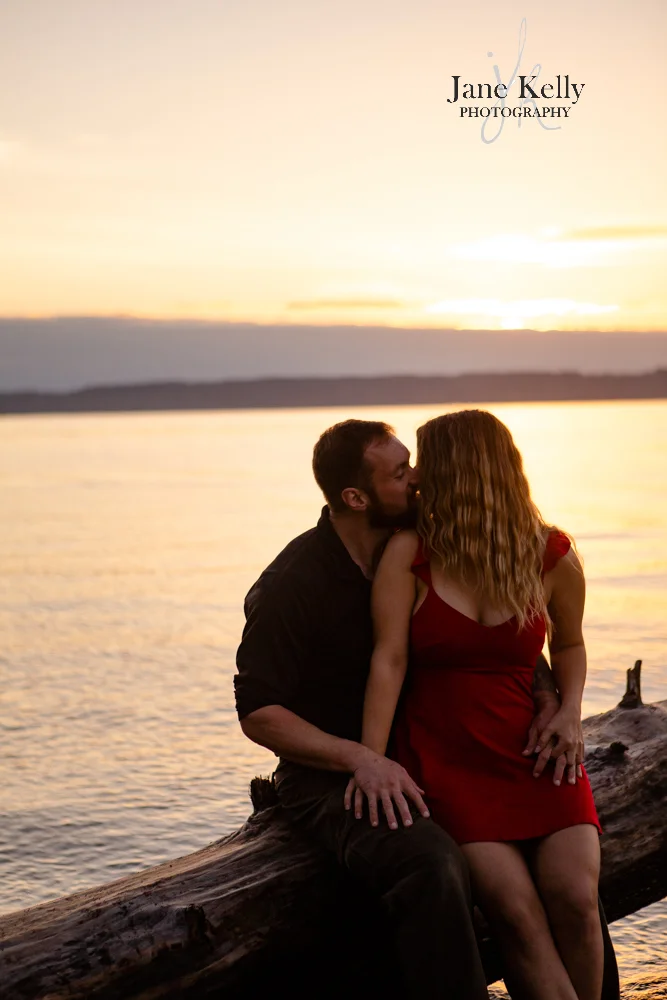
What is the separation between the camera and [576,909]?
3.55m

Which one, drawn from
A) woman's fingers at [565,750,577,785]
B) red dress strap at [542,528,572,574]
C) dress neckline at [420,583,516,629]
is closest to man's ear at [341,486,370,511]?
dress neckline at [420,583,516,629]

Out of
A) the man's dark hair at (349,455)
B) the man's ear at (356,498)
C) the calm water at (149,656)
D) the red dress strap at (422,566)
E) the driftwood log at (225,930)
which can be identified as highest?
the man's dark hair at (349,455)

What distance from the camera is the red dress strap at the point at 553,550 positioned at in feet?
13.3

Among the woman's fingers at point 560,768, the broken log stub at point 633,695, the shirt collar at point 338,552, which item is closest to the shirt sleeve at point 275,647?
the shirt collar at point 338,552

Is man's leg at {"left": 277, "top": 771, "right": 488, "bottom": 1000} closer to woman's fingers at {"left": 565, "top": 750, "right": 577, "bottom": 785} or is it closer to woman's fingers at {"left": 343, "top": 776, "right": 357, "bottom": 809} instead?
woman's fingers at {"left": 343, "top": 776, "right": 357, "bottom": 809}

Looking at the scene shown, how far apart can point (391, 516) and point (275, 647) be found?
0.62 meters

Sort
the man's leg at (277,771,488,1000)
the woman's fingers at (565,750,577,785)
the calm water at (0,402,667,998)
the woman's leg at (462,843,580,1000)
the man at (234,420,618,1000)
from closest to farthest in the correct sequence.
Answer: the man's leg at (277,771,488,1000) → the woman's leg at (462,843,580,1000) → the man at (234,420,618,1000) → the woman's fingers at (565,750,577,785) → the calm water at (0,402,667,998)

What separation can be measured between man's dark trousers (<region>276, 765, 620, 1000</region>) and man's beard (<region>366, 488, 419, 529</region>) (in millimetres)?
1009

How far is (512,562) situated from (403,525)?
43 centimetres

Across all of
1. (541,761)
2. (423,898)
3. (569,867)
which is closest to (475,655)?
(541,761)

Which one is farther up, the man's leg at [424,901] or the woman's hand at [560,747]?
the woman's hand at [560,747]

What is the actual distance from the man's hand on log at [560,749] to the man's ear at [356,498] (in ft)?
3.23

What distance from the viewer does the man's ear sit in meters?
4.03

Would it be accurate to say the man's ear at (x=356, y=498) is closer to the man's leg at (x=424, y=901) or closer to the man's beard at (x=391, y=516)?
the man's beard at (x=391, y=516)
